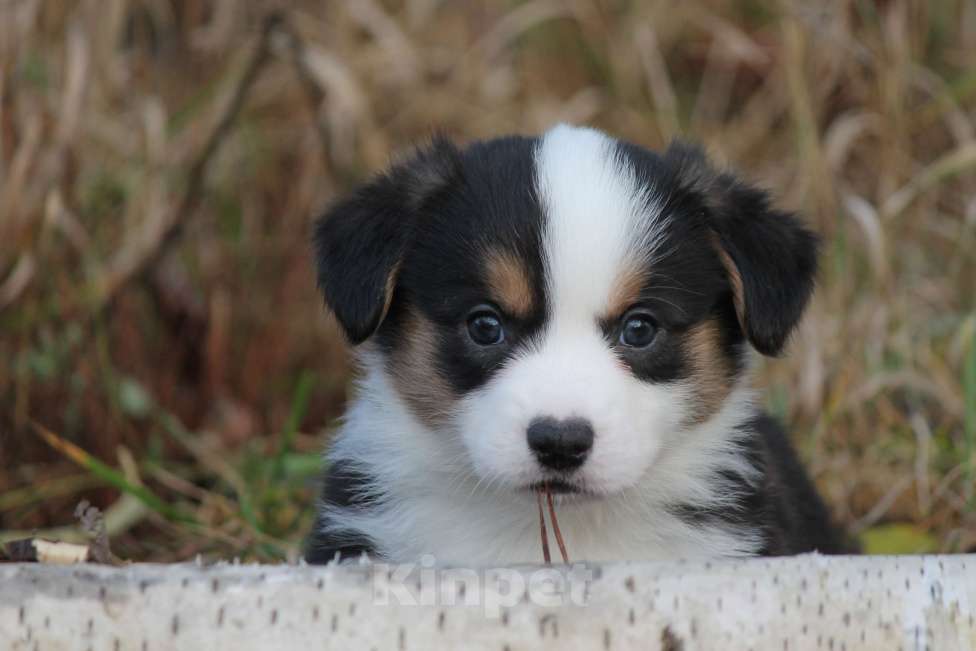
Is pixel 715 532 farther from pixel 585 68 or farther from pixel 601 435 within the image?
pixel 585 68

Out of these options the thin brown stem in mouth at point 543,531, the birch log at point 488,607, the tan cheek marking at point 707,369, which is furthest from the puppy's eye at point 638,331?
the birch log at point 488,607

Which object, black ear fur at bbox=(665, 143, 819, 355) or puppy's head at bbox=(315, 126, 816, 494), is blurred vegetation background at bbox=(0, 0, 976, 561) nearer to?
puppy's head at bbox=(315, 126, 816, 494)

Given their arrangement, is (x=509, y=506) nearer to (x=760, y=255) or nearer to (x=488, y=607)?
(x=760, y=255)

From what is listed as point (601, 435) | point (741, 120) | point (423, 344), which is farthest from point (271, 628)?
point (741, 120)

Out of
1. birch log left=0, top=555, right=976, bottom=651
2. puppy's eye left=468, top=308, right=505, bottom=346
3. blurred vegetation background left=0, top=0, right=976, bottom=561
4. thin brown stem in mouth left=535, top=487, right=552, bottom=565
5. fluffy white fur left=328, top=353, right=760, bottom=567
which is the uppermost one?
blurred vegetation background left=0, top=0, right=976, bottom=561

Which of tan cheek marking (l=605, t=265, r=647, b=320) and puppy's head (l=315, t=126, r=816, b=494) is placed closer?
puppy's head (l=315, t=126, r=816, b=494)

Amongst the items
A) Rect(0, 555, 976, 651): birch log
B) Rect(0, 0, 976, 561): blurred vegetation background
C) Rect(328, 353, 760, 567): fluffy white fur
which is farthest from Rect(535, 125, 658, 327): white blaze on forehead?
Rect(0, 0, 976, 561): blurred vegetation background

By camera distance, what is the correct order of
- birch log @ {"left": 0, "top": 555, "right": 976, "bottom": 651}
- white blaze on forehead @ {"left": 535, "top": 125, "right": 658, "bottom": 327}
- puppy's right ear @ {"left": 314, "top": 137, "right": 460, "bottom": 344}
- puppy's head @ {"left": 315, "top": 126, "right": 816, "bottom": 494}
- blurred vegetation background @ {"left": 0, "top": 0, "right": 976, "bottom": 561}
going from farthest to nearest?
1. blurred vegetation background @ {"left": 0, "top": 0, "right": 976, "bottom": 561}
2. puppy's right ear @ {"left": 314, "top": 137, "right": 460, "bottom": 344}
3. white blaze on forehead @ {"left": 535, "top": 125, "right": 658, "bottom": 327}
4. puppy's head @ {"left": 315, "top": 126, "right": 816, "bottom": 494}
5. birch log @ {"left": 0, "top": 555, "right": 976, "bottom": 651}

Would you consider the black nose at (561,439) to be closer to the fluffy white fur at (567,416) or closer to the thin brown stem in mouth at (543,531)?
the fluffy white fur at (567,416)
